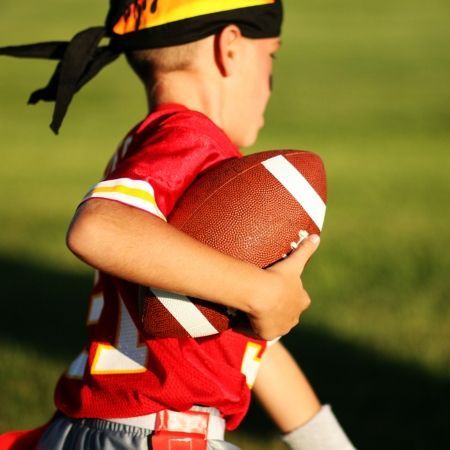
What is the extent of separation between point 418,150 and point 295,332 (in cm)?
578

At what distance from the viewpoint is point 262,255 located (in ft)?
8.50

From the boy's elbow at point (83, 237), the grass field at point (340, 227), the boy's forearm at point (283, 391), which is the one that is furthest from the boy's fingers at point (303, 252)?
the grass field at point (340, 227)

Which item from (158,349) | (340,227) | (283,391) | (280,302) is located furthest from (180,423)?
(340,227)

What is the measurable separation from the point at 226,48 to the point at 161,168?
2.15 feet

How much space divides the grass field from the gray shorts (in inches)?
66.3

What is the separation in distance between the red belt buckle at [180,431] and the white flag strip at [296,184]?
1.90ft

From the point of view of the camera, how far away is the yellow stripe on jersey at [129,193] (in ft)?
7.96

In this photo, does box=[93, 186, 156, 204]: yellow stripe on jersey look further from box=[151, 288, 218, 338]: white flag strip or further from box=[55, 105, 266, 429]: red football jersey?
box=[151, 288, 218, 338]: white flag strip

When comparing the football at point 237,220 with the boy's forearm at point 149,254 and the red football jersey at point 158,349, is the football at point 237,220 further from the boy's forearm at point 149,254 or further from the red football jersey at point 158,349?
the boy's forearm at point 149,254

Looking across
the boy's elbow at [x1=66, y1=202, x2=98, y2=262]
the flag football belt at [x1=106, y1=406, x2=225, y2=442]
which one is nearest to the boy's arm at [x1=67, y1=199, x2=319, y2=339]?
the boy's elbow at [x1=66, y1=202, x2=98, y2=262]

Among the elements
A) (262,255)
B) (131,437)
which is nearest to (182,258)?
(262,255)

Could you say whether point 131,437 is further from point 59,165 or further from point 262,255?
point 59,165

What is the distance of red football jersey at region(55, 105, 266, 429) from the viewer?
2613mm

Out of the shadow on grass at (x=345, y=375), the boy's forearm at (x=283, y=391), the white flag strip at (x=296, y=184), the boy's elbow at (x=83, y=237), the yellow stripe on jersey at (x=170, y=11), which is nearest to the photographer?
the boy's elbow at (x=83, y=237)
